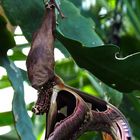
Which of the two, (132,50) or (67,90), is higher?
(67,90)

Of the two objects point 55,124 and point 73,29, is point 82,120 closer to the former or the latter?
point 55,124

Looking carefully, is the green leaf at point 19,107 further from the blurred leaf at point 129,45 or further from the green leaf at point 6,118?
the blurred leaf at point 129,45

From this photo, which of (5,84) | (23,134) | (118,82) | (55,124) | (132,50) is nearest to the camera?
(55,124)

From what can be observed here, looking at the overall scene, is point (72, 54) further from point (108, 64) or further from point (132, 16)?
point (132, 16)

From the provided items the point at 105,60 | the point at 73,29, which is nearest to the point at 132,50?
the point at 73,29

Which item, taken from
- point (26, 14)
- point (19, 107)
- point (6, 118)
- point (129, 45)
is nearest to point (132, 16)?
point (129, 45)

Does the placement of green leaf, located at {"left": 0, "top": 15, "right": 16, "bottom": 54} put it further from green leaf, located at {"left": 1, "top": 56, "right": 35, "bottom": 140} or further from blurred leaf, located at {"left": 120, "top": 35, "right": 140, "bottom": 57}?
blurred leaf, located at {"left": 120, "top": 35, "right": 140, "bottom": 57}

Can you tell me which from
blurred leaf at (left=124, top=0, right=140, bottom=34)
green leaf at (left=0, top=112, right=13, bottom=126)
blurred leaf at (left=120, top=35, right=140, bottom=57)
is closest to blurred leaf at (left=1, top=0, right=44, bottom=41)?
green leaf at (left=0, top=112, right=13, bottom=126)
